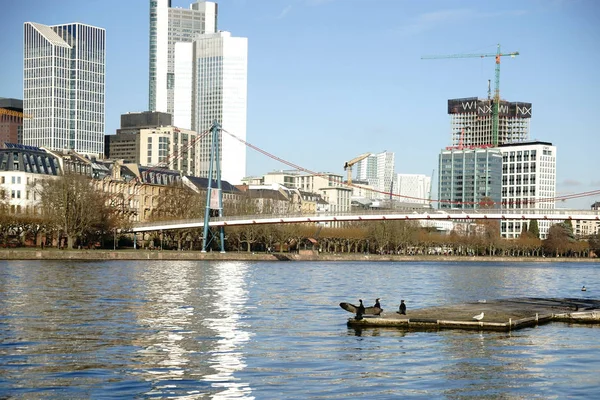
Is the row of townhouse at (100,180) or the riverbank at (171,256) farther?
the row of townhouse at (100,180)

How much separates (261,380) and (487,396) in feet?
18.9

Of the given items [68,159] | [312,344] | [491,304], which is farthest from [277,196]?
[312,344]

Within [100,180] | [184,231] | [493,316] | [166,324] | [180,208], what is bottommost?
[166,324]

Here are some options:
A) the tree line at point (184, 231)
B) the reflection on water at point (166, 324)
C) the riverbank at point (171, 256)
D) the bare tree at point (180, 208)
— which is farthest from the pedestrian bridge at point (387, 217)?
the reflection on water at point (166, 324)

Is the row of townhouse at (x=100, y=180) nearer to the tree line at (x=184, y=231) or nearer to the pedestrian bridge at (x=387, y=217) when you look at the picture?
the tree line at (x=184, y=231)

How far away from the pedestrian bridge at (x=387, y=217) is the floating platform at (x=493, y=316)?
4659 centimetres

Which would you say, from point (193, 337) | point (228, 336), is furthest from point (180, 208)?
point (193, 337)

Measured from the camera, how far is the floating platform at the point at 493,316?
37.8 meters

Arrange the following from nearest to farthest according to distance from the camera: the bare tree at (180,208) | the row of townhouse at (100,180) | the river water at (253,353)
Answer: the river water at (253,353) < the bare tree at (180,208) < the row of townhouse at (100,180)

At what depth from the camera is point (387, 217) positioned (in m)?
106

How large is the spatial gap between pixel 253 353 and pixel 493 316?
42.2 feet

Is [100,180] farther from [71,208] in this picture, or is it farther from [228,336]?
[228,336]

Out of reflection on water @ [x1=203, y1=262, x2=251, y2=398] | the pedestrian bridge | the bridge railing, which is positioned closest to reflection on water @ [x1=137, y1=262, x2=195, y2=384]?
reflection on water @ [x1=203, y1=262, x2=251, y2=398]

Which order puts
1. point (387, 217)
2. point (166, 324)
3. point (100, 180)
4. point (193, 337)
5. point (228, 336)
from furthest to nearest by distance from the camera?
point (100, 180), point (387, 217), point (166, 324), point (228, 336), point (193, 337)
